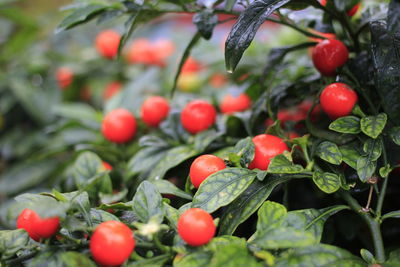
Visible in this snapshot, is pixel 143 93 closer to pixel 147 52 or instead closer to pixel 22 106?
pixel 147 52

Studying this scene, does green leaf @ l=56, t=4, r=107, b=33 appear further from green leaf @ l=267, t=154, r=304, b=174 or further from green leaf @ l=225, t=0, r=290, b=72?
green leaf @ l=267, t=154, r=304, b=174

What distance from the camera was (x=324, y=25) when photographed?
821 mm

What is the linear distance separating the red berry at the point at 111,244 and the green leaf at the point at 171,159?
25cm

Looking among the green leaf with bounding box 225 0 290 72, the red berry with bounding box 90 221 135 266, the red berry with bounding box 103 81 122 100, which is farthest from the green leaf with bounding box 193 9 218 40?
the red berry with bounding box 103 81 122 100

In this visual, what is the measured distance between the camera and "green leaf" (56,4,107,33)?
2.42 feet

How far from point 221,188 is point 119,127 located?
0.48 metres

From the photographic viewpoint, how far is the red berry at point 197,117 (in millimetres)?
854

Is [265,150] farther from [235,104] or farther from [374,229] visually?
[235,104]

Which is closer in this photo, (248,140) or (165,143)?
(248,140)

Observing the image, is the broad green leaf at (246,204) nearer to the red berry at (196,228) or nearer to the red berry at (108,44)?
the red berry at (196,228)

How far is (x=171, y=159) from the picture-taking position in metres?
0.79

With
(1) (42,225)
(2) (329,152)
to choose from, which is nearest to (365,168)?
(2) (329,152)

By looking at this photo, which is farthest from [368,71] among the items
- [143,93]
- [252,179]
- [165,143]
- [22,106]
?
[22,106]

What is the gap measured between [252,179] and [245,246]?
10cm
